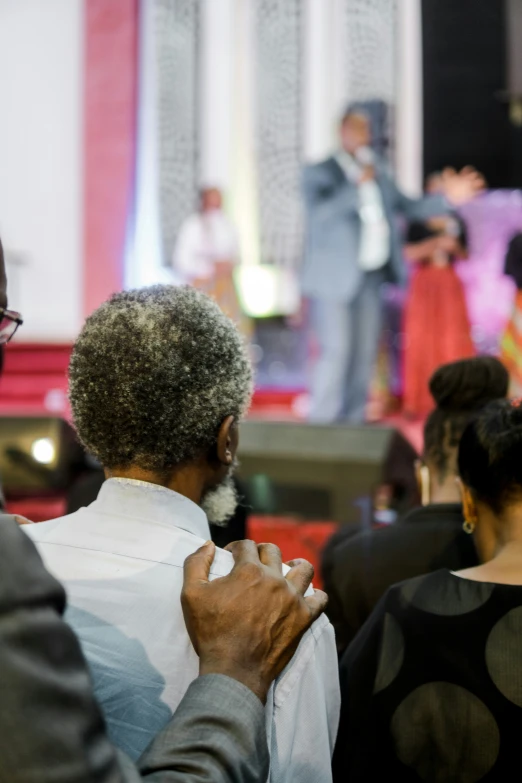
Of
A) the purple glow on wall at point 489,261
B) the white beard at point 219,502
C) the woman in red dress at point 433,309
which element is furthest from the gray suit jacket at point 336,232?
the white beard at point 219,502

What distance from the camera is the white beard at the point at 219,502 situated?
877 millimetres

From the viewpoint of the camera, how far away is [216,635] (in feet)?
2.19

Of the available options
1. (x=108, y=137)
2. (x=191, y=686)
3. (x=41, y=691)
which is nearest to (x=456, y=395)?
(x=191, y=686)

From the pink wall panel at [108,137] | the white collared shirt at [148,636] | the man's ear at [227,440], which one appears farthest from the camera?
the pink wall panel at [108,137]

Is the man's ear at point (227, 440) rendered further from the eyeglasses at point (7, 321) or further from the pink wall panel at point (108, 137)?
the pink wall panel at point (108, 137)

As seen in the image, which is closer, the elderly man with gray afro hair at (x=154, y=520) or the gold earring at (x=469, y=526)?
the elderly man with gray afro hair at (x=154, y=520)

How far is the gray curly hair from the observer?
0.77 m

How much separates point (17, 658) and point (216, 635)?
0.75ft

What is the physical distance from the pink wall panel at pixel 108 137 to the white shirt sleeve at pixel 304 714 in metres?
5.03

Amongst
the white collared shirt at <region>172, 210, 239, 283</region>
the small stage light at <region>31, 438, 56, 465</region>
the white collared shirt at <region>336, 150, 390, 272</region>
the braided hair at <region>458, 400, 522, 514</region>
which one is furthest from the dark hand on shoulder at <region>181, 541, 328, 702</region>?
the white collared shirt at <region>172, 210, 239, 283</region>

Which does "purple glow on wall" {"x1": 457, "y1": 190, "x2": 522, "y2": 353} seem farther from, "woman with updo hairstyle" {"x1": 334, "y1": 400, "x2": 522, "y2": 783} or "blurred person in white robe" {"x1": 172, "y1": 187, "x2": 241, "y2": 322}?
"woman with updo hairstyle" {"x1": 334, "y1": 400, "x2": 522, "y2": 783}

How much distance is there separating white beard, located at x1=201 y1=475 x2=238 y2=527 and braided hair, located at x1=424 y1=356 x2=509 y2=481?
0.72 m

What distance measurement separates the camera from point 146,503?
0.78m

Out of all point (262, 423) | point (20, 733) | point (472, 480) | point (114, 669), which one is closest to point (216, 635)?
point (114, 669)
